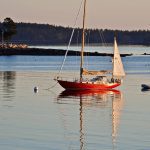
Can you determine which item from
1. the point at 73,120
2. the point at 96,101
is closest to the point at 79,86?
the point at 96,101

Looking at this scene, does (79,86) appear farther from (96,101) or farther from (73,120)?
(73,120)

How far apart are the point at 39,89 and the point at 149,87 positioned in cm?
993

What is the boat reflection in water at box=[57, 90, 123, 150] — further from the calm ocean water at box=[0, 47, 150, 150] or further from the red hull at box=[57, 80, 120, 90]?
the red hull at box=[57, 80, 120, 90]

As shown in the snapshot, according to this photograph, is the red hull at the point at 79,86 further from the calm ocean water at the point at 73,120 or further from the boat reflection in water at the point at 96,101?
the calm ocean water at the point at 73,120

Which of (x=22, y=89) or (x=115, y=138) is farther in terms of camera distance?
(x=22, y=89)

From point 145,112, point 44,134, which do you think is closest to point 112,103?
point 145,112

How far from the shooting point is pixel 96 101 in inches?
2019

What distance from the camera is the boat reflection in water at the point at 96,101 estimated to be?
37.8m

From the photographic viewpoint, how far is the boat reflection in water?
124 ft

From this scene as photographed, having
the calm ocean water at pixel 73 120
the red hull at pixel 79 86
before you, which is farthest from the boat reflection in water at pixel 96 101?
the red hull at pixel 79 86

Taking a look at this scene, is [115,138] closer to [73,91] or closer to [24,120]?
[24,120]

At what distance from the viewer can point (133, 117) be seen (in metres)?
40.4

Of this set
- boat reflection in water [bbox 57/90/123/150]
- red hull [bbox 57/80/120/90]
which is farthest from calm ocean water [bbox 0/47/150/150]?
red hull [bbox 57/80/120/90]

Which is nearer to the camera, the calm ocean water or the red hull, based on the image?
the calm ocean water
